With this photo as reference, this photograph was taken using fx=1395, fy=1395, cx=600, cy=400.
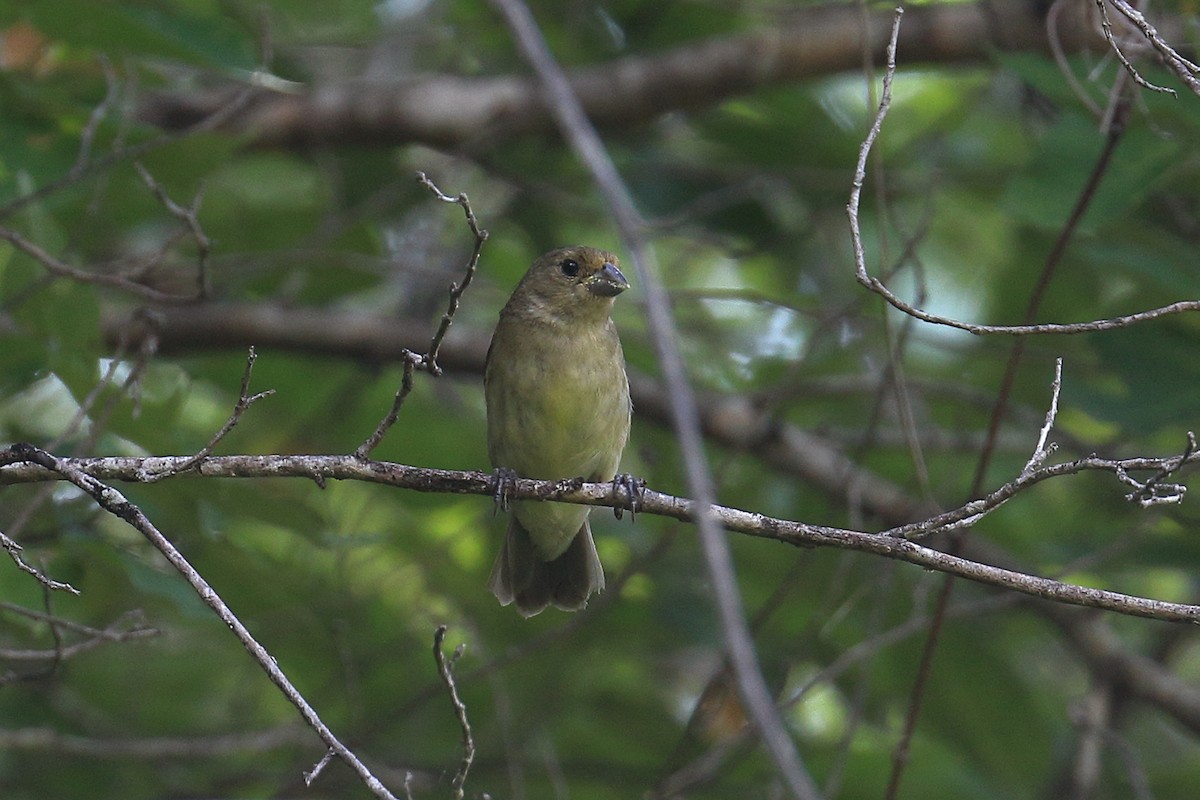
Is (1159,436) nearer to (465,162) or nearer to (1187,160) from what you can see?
(1187,160)

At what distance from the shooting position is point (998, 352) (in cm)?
588

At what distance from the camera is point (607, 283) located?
5.03 m

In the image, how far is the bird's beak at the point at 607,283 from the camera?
5.00 m

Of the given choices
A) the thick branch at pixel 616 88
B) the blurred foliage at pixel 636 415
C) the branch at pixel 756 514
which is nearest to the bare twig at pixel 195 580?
the branch at pixel 756 514

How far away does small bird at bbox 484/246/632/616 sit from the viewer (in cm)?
479

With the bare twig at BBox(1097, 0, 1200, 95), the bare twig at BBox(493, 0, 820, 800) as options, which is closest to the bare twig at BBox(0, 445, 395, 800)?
the bare twig at BBox(493, 0, 820, 800)

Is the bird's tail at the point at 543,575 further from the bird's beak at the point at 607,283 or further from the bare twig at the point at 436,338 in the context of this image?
the bare twig at the point at 436,338

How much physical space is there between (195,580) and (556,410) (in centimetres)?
239

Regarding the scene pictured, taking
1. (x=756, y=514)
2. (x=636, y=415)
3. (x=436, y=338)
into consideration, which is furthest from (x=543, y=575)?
(x=436, y=338)

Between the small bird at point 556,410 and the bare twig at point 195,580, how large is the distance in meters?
2.16

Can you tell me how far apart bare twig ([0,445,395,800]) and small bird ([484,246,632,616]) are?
2.16 metres

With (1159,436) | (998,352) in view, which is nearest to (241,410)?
(998,352)

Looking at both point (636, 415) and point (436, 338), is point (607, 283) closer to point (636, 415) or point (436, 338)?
point (636, 415)

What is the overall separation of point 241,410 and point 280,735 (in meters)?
2.18
